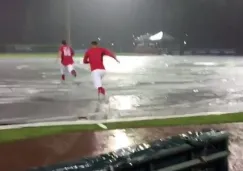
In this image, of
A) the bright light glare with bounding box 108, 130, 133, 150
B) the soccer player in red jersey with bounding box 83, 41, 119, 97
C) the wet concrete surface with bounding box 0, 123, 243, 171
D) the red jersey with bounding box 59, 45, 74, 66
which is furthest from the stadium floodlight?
the bright light glare with bounding box 108, 130, 133, 150

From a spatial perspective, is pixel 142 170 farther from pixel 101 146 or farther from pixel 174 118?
pixel 174 118

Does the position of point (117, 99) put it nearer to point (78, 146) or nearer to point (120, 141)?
point (120, 141)

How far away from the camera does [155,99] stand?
15000 millimetres

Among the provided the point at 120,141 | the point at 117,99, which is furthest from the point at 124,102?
the point at 120,141

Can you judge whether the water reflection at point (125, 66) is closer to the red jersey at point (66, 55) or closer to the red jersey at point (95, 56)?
the red jersey at point (66, 55)

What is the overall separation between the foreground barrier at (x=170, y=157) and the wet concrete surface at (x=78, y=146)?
2249 mm

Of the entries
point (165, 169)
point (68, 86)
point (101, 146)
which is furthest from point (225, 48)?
point (165, 169)

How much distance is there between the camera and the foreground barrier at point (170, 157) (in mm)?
3824

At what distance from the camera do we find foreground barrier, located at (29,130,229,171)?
3.82 m

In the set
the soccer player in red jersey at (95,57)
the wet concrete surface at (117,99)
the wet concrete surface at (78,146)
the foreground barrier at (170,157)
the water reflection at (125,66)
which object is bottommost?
the water reflection at (125,66)

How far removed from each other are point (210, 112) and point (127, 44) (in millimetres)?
55016

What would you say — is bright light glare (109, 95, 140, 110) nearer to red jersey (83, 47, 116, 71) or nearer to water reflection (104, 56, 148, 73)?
red jersey (83, 47, 116, 71)

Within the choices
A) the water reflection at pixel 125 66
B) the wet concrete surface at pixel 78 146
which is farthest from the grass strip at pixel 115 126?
the water reflection at pixel 125 66

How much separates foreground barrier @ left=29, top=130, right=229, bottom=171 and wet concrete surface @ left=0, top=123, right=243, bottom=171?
88.6 inches
